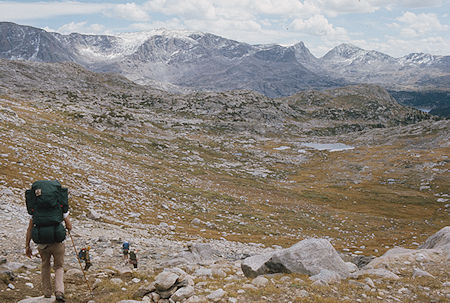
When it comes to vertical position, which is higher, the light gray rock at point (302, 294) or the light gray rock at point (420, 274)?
the light gray rock at point (302, 294)

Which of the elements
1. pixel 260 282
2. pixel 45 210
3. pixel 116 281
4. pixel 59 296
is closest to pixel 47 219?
pixel 45 210

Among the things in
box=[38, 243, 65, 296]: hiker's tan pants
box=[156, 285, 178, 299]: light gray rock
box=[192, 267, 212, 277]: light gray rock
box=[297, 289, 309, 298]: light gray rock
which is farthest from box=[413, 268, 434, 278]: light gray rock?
box=[38, 243, 65, 296]: hiker's tan pants

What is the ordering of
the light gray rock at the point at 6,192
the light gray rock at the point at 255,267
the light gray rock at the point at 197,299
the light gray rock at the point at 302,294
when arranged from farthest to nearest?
1. the light gray rock at the point at 6,192
2. the light gray rock at the point at 255,267
3. the light gray rock at the point at 302,294
4. the light gray rock at the point at 197,299

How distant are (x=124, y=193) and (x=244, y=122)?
145017 mm

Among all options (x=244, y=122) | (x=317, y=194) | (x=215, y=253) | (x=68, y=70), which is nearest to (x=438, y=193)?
(x=317, y=194)

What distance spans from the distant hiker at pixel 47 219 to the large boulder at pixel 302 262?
9.35 m

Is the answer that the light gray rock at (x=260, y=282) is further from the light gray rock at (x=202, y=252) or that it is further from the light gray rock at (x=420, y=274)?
the light gray rock at (x=202, y=252)

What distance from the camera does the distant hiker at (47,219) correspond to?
1019cm

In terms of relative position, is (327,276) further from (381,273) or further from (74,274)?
(74,274)

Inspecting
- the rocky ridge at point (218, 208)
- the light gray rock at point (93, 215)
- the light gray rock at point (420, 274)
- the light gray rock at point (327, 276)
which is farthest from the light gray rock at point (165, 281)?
the light gray rock at point (93, 215)

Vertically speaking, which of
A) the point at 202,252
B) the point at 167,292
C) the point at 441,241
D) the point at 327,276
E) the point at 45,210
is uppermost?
the point at 45,210

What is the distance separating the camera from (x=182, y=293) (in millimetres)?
11461

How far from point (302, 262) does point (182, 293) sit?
23.1ft

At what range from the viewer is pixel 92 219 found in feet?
86.9
